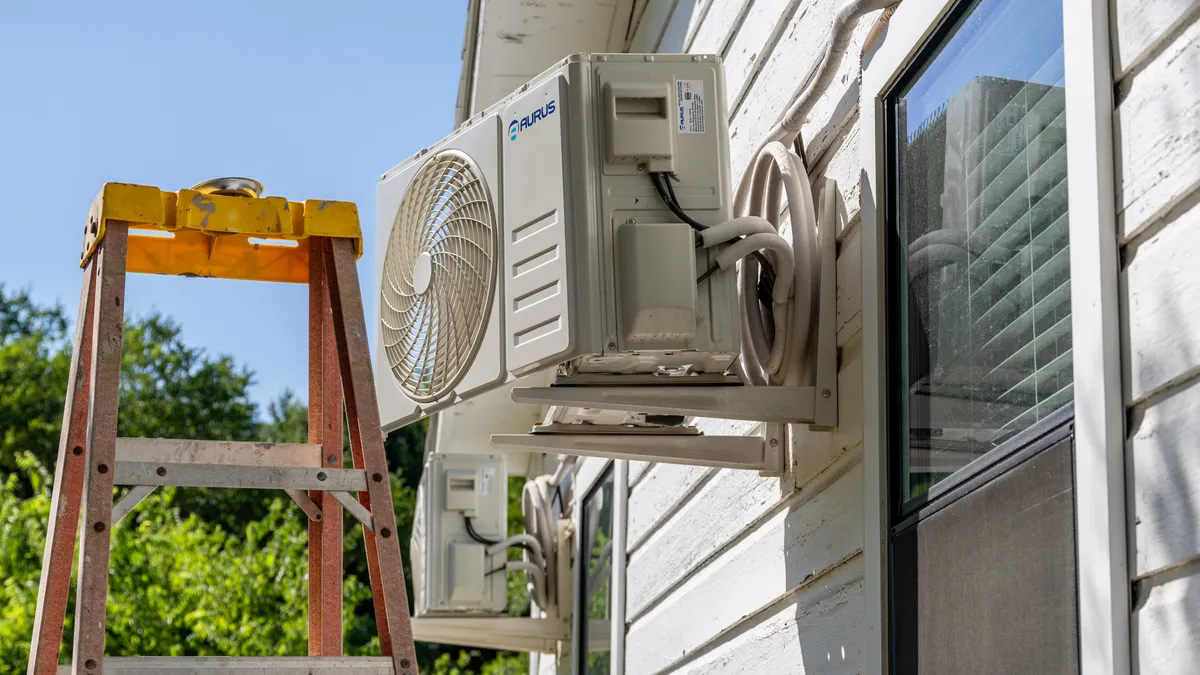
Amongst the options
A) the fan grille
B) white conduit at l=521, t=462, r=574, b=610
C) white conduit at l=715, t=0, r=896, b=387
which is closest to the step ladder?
the fan grille

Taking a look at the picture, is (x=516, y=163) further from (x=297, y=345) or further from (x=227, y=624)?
(x=297, y=345)

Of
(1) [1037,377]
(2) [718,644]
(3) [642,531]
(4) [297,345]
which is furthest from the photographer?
(4) [297,345]

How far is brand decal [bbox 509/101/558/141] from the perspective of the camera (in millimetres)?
2314

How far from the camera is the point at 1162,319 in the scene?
1.37 m

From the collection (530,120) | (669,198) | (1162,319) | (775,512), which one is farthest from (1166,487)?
(775,512)

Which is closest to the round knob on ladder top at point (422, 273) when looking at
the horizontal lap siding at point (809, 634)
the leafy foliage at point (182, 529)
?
the horizontal lap siding at point (809, 634)

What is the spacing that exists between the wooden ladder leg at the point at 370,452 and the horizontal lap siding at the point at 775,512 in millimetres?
699

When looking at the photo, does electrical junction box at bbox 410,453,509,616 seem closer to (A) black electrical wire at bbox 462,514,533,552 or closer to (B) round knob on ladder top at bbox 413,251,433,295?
(A) black electrical wire at bbox 462,514,533,552

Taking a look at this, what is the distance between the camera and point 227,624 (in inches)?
517

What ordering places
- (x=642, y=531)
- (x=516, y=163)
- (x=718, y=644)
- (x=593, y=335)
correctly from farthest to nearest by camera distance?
(x=642, y=531) < (x=718, y=644) < (x=516, y=163) < (x=593, y=335)

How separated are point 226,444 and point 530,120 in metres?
1.01

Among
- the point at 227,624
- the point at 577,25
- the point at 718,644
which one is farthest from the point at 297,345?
the point at 718,644

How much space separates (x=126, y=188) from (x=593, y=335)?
1.13 meters

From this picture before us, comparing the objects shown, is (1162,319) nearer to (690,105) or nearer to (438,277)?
(690,105)
